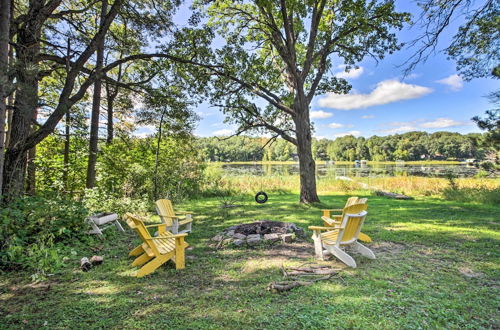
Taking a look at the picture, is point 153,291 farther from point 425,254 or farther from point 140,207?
point 140,207

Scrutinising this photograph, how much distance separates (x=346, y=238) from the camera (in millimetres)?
3834

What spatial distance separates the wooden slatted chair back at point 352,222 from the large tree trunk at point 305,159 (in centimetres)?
543

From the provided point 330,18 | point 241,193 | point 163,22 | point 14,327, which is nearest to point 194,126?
point 163,22

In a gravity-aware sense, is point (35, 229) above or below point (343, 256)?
above

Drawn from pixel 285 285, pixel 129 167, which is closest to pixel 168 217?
pixel 285 285

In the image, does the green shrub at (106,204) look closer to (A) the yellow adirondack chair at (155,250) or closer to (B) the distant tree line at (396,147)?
(A) the yellow adirondack chair at (155,250)

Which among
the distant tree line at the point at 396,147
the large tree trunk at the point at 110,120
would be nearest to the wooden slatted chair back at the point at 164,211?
the large tree trunk at the point at 110,120

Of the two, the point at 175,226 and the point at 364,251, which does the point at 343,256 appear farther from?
the point at 175,226

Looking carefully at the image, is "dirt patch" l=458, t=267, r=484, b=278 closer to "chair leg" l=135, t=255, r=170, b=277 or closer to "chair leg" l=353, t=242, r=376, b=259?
"chair leg" l=353, t=242, r=376, b=259

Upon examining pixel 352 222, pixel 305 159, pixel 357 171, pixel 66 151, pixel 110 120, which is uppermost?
pixel 110 120

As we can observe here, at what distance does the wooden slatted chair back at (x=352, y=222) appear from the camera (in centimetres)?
368

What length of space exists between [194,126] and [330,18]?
710 cm

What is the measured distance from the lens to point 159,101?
7.86 meters

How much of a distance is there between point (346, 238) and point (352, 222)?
0.96 ft
